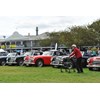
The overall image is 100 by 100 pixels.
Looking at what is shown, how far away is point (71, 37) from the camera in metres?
61.2

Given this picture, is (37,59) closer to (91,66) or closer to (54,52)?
(54,52)

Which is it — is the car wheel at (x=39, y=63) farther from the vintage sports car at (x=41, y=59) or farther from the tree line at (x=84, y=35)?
the tree line at (x=84, y=35)

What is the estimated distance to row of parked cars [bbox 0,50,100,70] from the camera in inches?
852

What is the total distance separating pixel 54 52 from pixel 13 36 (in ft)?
276

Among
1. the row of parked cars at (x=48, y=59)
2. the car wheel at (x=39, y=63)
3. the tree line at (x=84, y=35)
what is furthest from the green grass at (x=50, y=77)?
the tree line at (x=84, y=35)

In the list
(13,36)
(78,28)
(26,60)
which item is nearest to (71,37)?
(78,28)

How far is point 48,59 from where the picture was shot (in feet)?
91.6

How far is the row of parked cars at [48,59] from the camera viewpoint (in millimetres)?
21641

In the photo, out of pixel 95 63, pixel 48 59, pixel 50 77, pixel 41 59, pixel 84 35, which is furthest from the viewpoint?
pixel 84 35

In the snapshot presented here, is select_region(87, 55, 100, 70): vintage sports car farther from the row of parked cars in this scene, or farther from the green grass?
the green grass

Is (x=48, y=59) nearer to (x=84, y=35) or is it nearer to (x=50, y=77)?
(x=50, y=77)

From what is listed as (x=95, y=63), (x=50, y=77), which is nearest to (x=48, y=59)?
(x=95, y=63)

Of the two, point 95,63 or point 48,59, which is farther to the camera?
point 48,59

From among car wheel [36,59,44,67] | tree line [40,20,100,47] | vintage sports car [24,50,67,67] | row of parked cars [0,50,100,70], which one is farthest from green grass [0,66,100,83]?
tree line [40,20,100,47]
